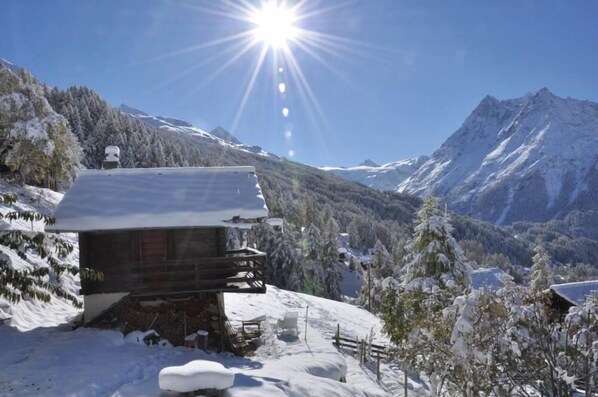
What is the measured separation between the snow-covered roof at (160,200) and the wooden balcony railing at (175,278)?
153 cm

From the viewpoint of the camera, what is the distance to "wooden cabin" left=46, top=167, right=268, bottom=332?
1642 centimetres

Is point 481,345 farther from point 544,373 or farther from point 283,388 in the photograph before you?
point 283,388

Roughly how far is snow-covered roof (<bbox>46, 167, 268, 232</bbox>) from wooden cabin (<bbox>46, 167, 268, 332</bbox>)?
0.04 meters

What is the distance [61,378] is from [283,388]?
582cm

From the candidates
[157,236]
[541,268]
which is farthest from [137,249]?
[541,268]

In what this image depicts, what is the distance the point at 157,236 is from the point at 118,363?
5518 mm

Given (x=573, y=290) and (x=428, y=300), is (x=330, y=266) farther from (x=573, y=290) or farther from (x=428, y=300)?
(x=428, y=300)

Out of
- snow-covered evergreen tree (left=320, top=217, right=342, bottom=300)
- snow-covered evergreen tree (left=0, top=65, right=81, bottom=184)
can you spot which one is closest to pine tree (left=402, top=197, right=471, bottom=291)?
snow-covered evergreen tree (left=0, top=65, right=81, bottom=184)

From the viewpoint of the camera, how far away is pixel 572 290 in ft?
95.5

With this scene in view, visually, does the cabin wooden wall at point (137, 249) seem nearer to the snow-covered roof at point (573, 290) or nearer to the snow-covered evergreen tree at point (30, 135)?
the snow-covered evergreen tree at point (30, 135)

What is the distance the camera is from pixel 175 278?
57.7 feet

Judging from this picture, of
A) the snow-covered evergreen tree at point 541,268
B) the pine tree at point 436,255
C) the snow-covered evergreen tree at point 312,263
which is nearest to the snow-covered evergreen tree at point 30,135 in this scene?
the pine tree at point 436,255

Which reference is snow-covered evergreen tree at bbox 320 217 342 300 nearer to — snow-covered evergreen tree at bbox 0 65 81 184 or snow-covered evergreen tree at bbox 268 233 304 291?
snow-covered evergreen tree at bbox 268 233 304 291

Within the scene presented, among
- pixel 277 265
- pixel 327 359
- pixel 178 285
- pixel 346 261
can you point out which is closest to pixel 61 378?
pixel 178 285
